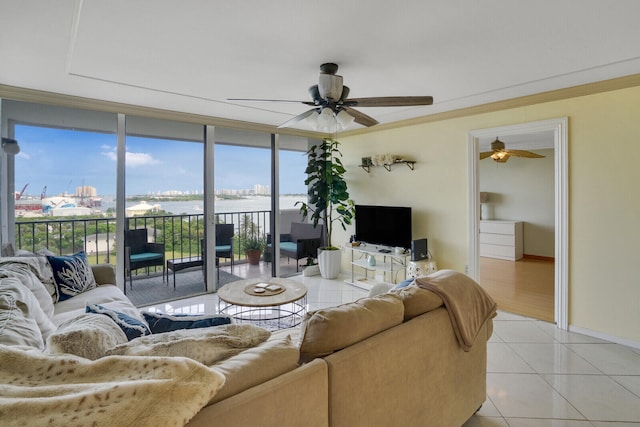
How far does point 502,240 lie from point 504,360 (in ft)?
15.2

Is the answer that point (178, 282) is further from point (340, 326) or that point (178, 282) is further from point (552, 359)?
point (552, 359)

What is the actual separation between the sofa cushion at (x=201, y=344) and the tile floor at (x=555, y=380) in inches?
61.5

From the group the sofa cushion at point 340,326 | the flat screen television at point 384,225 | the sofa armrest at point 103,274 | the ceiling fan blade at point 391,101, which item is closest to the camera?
the sofa cushion at point 340,326

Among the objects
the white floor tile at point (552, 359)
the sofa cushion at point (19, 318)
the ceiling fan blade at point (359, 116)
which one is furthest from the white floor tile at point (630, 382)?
the sofa cushion at point (19, 318)

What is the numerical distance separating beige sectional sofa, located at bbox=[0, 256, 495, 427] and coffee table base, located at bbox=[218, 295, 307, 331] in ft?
5.60

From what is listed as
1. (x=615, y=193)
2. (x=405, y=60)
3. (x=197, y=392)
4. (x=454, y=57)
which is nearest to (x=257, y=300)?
(x=197, y=392)

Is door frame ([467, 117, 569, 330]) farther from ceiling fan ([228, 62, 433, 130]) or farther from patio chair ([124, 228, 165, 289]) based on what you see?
patio chair ([124, 228, 165, 289])

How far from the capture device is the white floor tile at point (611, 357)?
8.34ft

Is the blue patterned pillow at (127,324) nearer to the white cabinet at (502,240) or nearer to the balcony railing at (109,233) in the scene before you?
the balcony railing at (109,233)

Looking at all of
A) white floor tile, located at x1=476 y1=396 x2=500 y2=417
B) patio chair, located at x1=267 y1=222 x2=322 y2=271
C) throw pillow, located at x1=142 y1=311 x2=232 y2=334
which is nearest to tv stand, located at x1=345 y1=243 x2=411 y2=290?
patio chair, located at x1=267 y1=222 x2=322 y2=271

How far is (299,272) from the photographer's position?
559cm

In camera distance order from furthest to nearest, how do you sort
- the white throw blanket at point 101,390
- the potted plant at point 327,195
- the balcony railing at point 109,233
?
the potted plant at point 327,195 < the balcony railing at point 109,233 < the white throw blanket at point 101,390

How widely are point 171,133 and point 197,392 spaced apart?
3997 millimetres

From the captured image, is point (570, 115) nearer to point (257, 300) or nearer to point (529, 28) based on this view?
point (529, 28)
